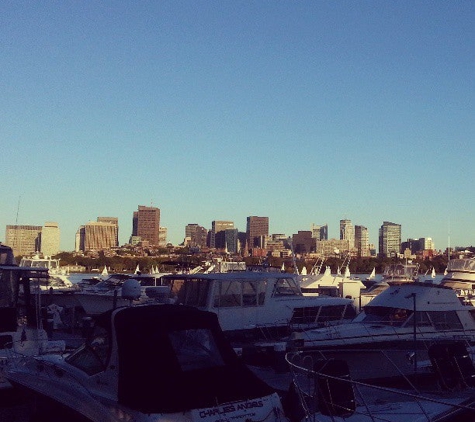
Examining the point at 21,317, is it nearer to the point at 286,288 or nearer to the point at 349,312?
the point at 286,288

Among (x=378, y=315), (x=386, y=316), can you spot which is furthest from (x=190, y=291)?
(x=386, y=316)

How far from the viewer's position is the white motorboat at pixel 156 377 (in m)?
6.60

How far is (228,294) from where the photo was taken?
18250 mm

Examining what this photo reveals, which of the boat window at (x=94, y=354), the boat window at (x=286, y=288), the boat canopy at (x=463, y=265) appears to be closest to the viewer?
the boat window at (x=94, y=354)

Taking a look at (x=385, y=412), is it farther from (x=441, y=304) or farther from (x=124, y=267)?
(x=124, y=267)

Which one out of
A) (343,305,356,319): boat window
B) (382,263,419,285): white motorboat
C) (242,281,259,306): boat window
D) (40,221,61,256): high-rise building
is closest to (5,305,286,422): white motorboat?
(242,281,259,306): boat window

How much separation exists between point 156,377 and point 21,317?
6859 millimetres

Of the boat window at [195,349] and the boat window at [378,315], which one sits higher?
the boat window at [195,349]

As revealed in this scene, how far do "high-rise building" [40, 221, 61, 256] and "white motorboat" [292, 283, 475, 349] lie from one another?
313ft

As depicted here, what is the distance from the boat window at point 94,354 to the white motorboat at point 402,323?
25.1 ft

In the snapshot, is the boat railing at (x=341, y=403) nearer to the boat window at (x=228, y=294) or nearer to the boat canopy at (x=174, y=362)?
the boat canopy at (x=174, y=362)

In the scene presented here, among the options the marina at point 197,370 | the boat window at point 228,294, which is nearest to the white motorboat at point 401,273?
the boat window at point 228,294

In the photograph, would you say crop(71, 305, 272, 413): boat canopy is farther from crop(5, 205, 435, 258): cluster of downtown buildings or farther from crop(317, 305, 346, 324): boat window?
crop(5, 205, 435, 258): cluster of downtown buildings

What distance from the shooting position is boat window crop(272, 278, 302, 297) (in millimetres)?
19402
